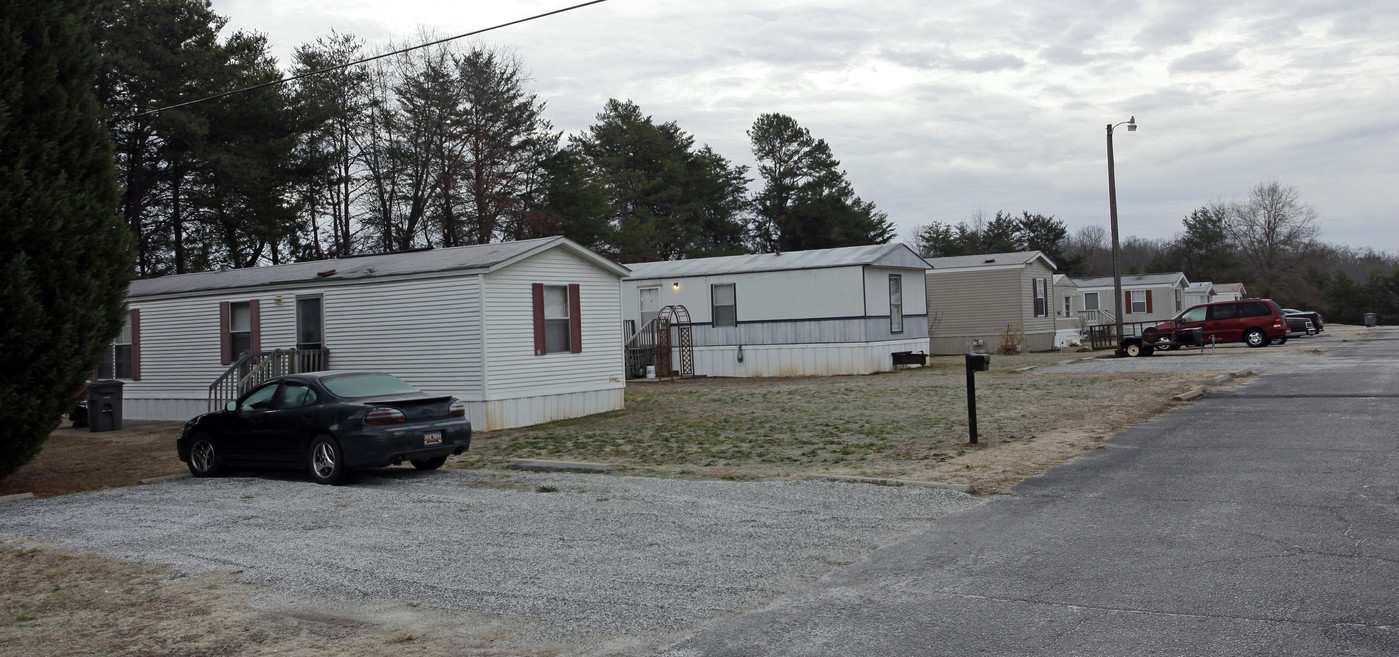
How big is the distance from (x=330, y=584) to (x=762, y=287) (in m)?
23.9

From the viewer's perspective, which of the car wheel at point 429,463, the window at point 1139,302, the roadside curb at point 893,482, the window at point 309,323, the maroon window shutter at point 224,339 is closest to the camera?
the roadside curb at point 893,482

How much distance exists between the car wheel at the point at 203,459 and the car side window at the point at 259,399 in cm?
70

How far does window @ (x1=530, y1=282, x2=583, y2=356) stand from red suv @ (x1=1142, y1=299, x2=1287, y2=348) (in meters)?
23.1

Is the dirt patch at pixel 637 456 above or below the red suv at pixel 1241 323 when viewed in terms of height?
below

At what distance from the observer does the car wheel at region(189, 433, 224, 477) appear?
12648 mm

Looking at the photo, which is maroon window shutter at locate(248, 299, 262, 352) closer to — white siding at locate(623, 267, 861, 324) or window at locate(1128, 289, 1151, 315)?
white siding at locate(623, 267, 861, 324)

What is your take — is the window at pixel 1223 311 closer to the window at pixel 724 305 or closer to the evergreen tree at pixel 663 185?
the window at pixel 724 305

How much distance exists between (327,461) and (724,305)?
19967mm

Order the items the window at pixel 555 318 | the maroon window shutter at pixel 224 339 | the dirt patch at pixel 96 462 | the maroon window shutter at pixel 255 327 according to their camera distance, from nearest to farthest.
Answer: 1. the dirt patch at pixel 96 462
2. the window at pixel 555 318
3. the maroon window shutter at pixel 255 327
4. the maroon window shutter at pixel 224 339

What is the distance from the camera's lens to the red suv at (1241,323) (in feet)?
113

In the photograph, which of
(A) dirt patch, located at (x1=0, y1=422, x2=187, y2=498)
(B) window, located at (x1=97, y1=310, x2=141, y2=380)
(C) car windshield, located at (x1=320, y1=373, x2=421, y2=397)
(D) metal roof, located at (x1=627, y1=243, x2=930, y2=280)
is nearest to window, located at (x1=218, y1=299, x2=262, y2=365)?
(A) dirt patch, located at (x1=0, y1=422, x2=187, y2=498)

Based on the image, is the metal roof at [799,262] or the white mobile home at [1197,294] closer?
the metal roof at [799,262]

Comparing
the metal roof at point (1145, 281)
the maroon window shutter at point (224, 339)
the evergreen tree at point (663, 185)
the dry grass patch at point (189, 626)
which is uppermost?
the evergreen tree at point (663, 185)

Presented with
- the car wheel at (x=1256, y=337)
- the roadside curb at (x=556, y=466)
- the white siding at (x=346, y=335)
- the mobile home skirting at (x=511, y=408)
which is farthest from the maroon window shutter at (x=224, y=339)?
the car wheel at (x=1256, y=337)
